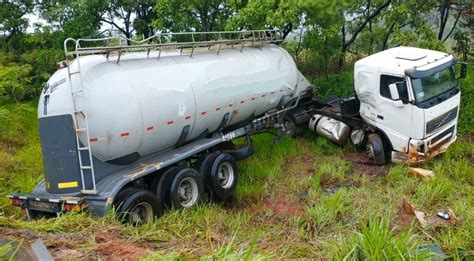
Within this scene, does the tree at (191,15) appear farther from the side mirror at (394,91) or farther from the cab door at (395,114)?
the side mirror at (394,91)

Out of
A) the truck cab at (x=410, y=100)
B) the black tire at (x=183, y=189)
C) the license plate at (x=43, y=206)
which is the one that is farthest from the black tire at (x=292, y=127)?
the license plate at (x=43, y=206)

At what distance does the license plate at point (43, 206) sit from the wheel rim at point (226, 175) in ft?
10.5

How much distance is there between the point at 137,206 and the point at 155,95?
1.85 m

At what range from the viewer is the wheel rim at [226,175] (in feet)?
29.3

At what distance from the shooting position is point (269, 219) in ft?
25.4

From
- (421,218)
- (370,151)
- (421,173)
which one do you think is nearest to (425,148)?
(421,173)

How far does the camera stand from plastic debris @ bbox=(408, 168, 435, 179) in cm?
878

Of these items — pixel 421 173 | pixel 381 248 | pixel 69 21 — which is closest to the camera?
pixel 381 248

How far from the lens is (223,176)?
9.06 m

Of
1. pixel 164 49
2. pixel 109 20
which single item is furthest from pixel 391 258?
pixel 109 20

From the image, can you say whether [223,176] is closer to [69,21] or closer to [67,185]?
[67,185]

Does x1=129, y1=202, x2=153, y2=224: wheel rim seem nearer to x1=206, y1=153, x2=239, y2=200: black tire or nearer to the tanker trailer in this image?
the tanker trailer

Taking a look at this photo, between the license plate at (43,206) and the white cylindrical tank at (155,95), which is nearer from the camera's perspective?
the white cylindrical tank at (155,95)

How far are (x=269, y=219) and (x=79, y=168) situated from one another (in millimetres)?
3278
